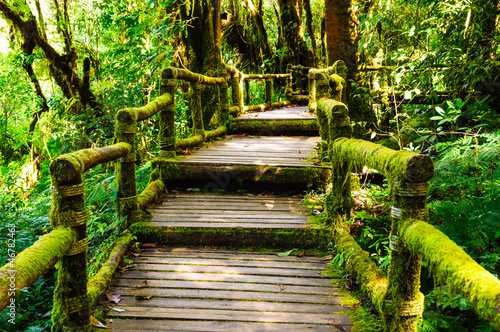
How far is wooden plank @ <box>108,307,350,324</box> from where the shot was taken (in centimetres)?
239

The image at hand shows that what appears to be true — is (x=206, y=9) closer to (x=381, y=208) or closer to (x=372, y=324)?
(x=381, y=208)

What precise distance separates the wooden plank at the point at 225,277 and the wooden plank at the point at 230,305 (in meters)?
0.27

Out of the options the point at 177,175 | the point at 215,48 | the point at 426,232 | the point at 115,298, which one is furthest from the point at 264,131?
the point at 426,232

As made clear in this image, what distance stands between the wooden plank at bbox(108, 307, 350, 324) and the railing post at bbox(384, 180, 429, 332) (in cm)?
50

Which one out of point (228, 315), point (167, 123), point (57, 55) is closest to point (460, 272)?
point (228, 315)

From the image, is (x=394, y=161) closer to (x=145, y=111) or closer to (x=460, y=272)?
(x=460, y=272)

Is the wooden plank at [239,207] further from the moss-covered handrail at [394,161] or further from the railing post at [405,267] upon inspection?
the railing post at [405,267]

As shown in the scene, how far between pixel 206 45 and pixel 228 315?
239 inches

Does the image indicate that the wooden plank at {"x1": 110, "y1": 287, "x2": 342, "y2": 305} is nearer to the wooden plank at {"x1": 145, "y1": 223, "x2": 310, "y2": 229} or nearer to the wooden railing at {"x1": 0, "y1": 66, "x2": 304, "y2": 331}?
the wooden railing at {"x1": 0, "y1": 66, "x2": 304, "y2": 331}

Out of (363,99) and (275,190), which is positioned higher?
(363,99)

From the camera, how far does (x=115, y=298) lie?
8.54 ft

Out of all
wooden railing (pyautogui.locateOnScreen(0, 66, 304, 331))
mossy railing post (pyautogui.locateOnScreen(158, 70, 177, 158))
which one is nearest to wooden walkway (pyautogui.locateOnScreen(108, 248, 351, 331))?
wooden railing (pyautogui.locateOnScreen(0, 66, 304, 331))

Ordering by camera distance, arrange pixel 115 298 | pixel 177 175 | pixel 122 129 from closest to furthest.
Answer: pixel 115 298
pixel 122 129
pixel 177 175

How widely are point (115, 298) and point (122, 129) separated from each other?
1.54 metres
